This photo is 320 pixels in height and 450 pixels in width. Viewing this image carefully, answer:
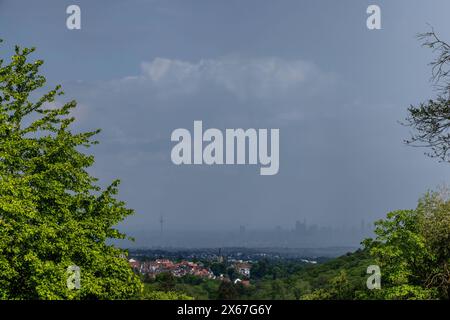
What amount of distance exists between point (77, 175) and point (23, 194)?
3.76 m

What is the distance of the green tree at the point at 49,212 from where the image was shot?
2383 centimetres

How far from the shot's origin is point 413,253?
2858cm

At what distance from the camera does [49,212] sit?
86.5 feet

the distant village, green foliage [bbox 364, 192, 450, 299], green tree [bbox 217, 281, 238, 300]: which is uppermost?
green foliage [bbox 364, 192, 450, 299]

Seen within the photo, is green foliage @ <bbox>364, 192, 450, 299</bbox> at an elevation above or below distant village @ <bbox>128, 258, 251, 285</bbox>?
above

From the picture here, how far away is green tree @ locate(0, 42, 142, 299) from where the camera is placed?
78.2 ft

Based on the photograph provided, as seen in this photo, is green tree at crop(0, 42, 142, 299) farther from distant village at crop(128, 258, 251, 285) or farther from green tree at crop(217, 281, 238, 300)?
distant village at crop(128, 258, 251, 285)

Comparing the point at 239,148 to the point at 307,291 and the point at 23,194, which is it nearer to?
the point at 23,194

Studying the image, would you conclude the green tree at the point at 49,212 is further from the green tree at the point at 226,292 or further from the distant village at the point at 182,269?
the distant village at the point at 182,269

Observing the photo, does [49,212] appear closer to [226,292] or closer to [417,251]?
[417,251]

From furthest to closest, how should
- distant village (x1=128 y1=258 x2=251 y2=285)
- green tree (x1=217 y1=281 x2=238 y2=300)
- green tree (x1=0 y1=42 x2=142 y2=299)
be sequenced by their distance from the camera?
1. distant village (x1=128 y1=258 x2=251 y2=285)
2. green tree (x1=217 y1=281 x2=238 y2=300)
3. green tree (x1=0 y1=42 x2=142 y2=299)

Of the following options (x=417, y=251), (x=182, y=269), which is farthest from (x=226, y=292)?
(x=417, y=251)

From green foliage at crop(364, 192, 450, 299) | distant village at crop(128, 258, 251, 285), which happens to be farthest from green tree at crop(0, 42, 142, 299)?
distant village at crop(128, 258, 251, 285)
